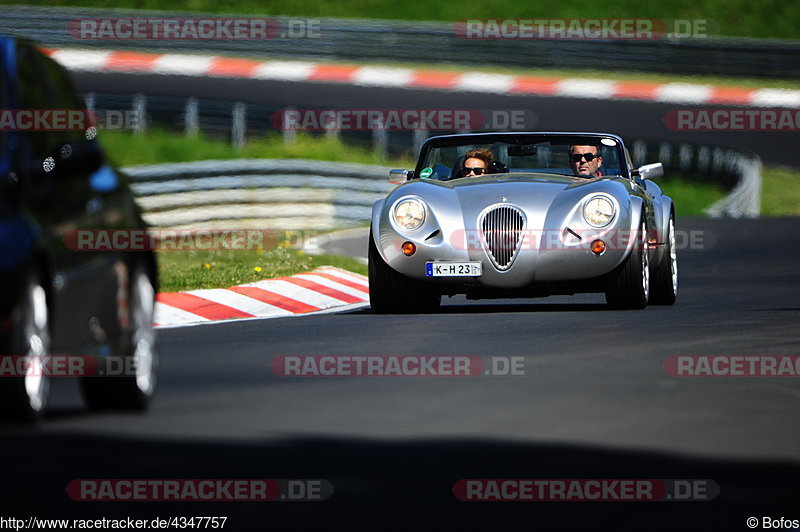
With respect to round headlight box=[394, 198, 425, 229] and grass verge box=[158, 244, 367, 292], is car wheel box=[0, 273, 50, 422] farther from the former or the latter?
grass verge box=[158, 244, 367, 292]

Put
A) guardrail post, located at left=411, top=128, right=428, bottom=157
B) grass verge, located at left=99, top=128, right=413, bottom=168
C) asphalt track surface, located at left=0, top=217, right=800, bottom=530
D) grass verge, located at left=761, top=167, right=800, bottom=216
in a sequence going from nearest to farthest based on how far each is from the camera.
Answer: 1. asphalt track surface, located at left=0, top=217, right=800, bottom=530
2. grass verge, located at left=99, top=128, right=413, bottom=168
3. guardrail post, located at left=411, top=128, right=428, bottom=157
4. grass verge, located at left=761, top=167, right=800, bottom=216

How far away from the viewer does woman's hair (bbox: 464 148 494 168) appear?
46.3 feet

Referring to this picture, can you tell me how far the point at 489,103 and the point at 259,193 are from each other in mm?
9936

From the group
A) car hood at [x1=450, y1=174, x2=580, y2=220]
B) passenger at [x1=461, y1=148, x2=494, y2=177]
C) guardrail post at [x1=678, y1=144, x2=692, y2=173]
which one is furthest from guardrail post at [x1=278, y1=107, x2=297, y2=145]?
car hood at [x1=450, y1=174, x2=580, y2=220]

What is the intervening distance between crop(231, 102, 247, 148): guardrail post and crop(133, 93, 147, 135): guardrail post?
4.51ft

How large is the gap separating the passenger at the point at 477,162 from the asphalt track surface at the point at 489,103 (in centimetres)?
1835

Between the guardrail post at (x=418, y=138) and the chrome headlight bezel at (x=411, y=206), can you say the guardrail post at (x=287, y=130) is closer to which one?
the guardrail post at (x=418, y=138)

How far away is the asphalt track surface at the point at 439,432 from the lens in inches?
234

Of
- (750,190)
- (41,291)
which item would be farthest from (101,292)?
(750,190)

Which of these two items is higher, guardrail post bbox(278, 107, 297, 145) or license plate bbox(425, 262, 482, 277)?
license plate bbox(425, 262, 482, 277)

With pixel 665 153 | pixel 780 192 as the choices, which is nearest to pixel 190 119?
pixel 665 153

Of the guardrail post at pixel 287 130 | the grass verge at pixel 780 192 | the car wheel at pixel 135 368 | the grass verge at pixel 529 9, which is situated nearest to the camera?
the car wheel at pixel 135 368

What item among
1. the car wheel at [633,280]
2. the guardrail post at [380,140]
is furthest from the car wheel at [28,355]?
the guardrail post at [380,140]

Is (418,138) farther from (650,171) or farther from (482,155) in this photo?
(650,171)
